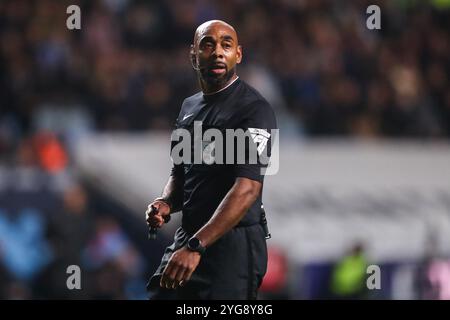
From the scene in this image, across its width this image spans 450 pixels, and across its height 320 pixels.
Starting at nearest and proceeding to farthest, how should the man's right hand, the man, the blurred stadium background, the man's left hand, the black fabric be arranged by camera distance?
the man's left hand, the man, the black fabric, the man's right hand, the blurred stadium background

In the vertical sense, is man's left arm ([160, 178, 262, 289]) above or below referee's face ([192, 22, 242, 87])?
below

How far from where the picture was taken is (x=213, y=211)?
4.54m

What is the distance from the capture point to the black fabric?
4.45 meters

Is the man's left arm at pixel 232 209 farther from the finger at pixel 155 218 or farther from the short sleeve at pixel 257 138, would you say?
the finger at pixel 155 218

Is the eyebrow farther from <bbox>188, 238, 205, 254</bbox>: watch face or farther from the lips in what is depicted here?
<bbox>188, 238, 205, 254</bbox>: watch face

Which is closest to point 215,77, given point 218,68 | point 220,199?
point 218,68

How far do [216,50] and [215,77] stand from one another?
14cm

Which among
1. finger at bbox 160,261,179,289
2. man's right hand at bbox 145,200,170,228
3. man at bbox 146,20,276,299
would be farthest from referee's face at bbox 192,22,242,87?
finger at bbox 160,261,179,289

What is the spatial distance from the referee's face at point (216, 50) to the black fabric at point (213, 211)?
12cm

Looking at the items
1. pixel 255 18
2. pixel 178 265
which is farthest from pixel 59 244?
pixel 178 265

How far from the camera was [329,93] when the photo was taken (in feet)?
45.8

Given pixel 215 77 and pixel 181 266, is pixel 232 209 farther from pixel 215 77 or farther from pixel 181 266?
pixel 215 77

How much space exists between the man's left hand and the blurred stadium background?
20.9 feet

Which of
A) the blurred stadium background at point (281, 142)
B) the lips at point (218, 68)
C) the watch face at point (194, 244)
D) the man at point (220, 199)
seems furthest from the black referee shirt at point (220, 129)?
the blurred stadium background at point (281, 142)
